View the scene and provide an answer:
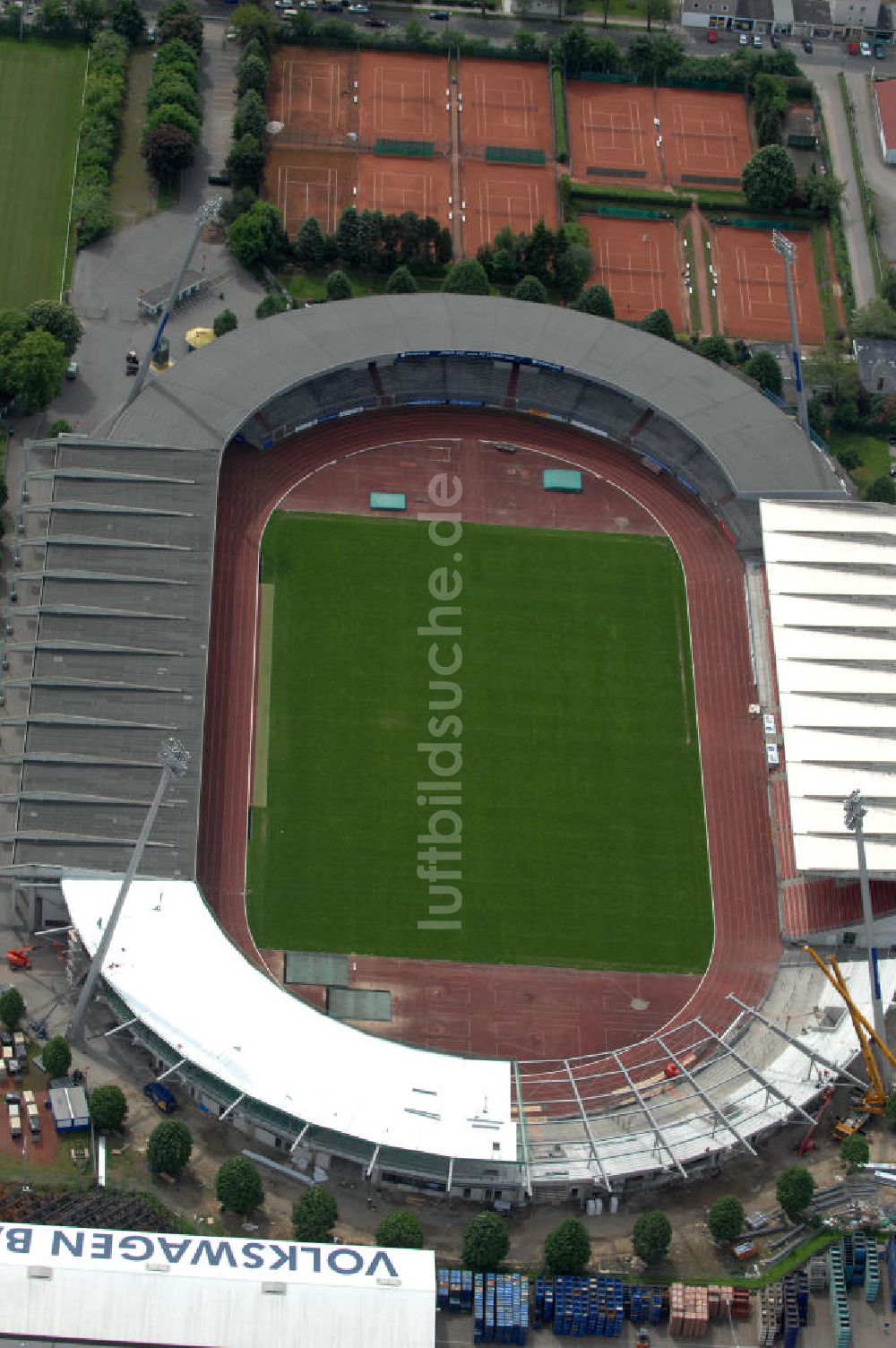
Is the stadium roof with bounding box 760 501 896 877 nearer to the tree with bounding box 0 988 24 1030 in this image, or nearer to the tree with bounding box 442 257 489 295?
the tree with bounding box 442 257 489 295

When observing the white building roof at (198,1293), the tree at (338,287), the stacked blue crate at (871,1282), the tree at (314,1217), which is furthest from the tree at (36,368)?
the stacked blue crate at (871,1282)

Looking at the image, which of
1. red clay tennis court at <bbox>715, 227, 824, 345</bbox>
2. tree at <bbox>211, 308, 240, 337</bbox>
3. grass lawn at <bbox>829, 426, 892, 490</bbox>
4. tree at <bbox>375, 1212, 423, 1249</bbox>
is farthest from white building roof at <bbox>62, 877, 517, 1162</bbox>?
red clay tennis court at <bbox>715, 227, 824, 345</bbox>

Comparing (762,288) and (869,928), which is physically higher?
(762,288)

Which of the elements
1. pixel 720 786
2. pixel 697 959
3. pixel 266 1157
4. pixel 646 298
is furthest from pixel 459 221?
pixel 266 1157

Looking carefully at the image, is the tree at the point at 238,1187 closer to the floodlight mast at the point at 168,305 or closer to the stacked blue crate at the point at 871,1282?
the stacked blue crate at the point at 871,1282

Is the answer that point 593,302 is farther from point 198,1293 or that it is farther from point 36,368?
point 198,1293

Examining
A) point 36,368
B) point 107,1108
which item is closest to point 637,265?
point 36,368
